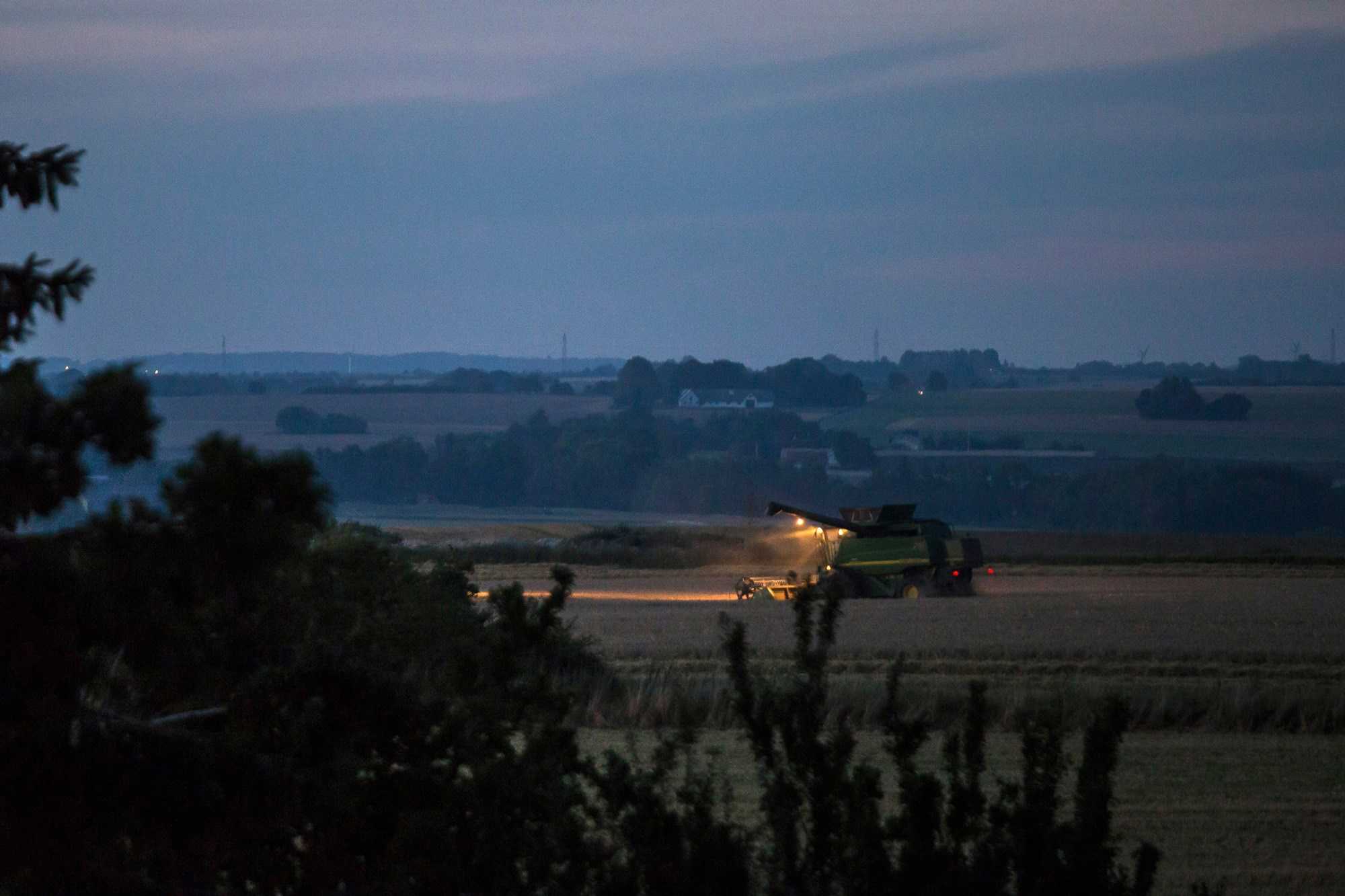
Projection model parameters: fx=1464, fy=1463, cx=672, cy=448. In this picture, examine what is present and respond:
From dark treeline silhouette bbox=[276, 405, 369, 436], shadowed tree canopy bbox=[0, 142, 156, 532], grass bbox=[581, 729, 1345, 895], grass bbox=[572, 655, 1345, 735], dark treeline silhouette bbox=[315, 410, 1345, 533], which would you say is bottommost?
dark treeline silhouette bbox=[315, 410, 1345, 533]

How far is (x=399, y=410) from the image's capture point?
136250 millimetres

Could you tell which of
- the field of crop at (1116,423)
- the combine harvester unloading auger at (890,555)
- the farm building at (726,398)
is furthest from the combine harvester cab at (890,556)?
the farm building at (726,398)

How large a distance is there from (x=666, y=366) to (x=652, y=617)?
434 feet

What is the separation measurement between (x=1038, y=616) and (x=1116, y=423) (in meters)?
98.6

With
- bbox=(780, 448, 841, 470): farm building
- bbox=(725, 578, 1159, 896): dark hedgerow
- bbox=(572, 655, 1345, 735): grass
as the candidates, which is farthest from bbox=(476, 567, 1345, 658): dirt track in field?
bbox=(780, 448, 841, 470): farm building

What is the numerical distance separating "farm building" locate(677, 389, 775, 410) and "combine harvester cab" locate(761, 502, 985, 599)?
105m

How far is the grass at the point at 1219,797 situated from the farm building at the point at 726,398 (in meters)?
128

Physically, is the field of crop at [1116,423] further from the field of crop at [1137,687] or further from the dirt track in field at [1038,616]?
the field of crop at [1137,687]

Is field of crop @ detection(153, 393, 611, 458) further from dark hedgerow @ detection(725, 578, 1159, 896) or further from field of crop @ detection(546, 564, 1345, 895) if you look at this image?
dark hedgerow @ detection(725, 578, 1159, 896)

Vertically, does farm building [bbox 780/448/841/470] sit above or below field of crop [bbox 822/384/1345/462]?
below

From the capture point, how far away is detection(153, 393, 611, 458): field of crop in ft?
334

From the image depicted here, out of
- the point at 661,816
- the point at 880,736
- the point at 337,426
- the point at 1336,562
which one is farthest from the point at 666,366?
the point at 661,816

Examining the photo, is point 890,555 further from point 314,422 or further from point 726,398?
point 726,398

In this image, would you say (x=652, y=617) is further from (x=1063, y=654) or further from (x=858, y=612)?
(x=1063, y=654)
